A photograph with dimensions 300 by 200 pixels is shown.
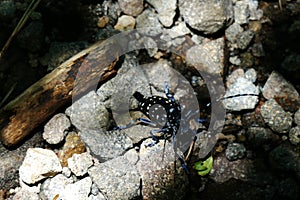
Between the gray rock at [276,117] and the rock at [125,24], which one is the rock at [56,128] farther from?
the gray rock at [276,117]

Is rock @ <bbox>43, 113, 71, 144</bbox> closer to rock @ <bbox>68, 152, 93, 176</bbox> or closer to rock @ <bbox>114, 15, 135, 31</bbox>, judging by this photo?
rock @ <bbox>68, 152, 93, 176</bbox>

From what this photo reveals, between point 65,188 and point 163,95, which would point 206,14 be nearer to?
point 163,95

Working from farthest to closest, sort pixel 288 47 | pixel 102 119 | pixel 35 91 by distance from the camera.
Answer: pixel 288 47, pixel 102 119, pixel 35 91

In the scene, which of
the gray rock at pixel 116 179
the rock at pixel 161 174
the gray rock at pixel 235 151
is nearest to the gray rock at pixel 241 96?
the gray rock at pixel 235 151

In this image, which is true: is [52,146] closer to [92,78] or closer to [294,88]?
[92,78]

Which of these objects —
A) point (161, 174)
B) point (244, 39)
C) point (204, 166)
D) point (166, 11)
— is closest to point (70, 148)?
point (161, 174)

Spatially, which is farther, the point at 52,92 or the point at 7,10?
the point at 7,10

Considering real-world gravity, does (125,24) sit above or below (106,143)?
above

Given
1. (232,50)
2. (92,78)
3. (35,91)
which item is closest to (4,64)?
(35,91)
